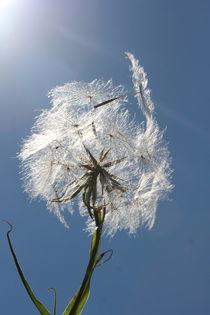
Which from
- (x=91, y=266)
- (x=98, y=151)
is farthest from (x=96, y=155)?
(x=91, y=266)

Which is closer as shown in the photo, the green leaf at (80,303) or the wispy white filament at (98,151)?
the green leaf at (80,303)

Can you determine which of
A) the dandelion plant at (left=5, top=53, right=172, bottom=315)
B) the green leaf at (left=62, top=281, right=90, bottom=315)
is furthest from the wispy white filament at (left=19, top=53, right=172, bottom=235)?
the green leaf at (left=62, top=281, right=90, bottom=315)

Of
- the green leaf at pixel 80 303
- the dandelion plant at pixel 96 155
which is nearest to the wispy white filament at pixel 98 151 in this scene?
the dandelion plant at pixel 96 155

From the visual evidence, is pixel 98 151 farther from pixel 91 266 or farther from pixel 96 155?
pixel 91 266

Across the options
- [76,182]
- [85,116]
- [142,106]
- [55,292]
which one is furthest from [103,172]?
[55,292]

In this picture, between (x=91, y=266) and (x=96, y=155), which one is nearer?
(x=91, y=266)

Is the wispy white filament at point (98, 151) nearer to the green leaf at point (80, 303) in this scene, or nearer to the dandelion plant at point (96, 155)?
the dandelion plant at point (96, 155)

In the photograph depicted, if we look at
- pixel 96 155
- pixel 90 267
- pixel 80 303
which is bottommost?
pixel 80 303
